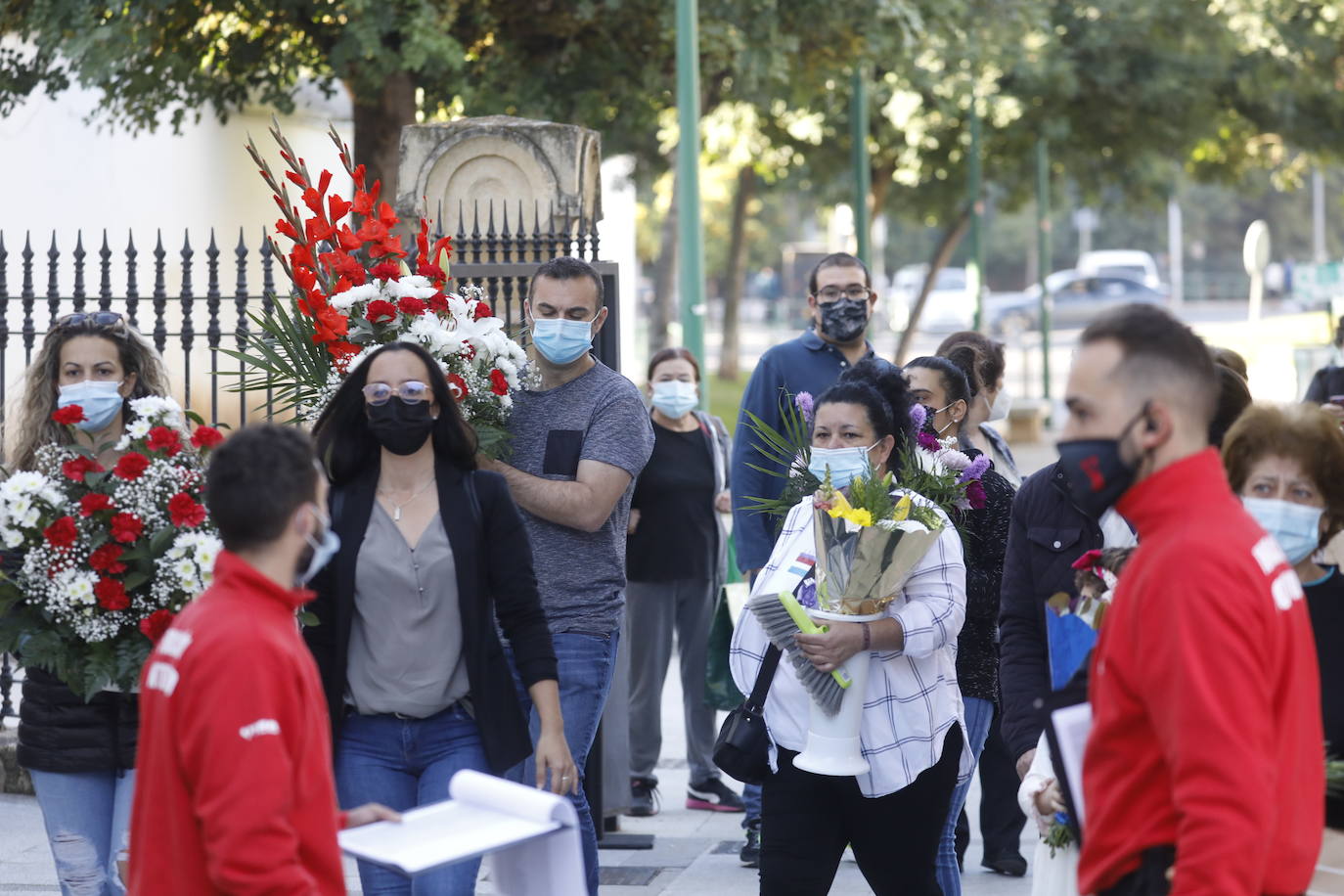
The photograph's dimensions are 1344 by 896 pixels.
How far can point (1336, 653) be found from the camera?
140 inches

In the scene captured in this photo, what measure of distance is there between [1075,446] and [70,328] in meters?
3.10

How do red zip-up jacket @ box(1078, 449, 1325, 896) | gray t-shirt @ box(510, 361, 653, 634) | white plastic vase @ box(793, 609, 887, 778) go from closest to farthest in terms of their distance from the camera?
1. red zip-up jacket @ box(1078, 449, 1325, 896)
2. white plastic vase @ box(793, 609, 887, 778)
3. gray t-shirt @ box(510, 361, 653, 634)

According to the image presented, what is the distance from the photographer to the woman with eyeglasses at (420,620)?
399cm

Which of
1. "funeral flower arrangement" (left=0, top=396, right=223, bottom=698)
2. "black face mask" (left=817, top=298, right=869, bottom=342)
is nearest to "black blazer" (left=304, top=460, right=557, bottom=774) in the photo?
"funeral flower arrangement" (left=0, top=396, right=223, bottom=698)

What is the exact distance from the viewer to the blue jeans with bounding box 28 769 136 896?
4.22 m

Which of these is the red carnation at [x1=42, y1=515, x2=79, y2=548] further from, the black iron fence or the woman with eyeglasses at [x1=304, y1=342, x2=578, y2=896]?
the black iron fence

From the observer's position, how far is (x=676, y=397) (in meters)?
8.01

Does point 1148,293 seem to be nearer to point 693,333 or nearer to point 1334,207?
point 1334,207

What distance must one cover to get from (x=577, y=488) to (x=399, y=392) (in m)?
0.90

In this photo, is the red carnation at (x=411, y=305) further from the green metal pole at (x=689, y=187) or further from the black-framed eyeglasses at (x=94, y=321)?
the green metal pole at (x=689, y=187)

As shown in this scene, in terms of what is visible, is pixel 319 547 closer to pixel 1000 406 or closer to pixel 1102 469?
pixel 1102 469

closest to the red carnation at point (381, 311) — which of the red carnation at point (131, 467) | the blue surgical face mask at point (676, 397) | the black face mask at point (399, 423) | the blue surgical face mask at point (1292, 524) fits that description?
the black face mask at point (399, 423)

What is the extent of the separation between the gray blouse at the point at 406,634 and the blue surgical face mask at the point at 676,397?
4.05 meters

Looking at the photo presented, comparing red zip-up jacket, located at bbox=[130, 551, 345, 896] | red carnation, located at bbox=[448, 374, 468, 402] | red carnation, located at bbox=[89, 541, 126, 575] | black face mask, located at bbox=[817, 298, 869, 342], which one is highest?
black face mask, located at bbox=[817, 298, 869, 342]
